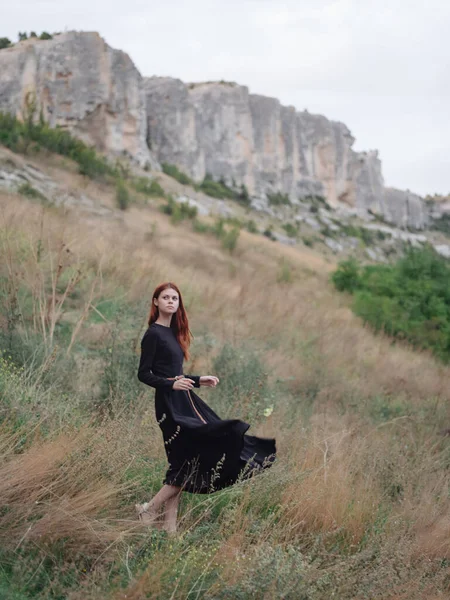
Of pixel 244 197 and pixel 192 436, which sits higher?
pixel 244 197

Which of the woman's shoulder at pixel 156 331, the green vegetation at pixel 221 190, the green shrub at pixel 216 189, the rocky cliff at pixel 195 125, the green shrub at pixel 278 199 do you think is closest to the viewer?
the woman's shoulder at pixel 156 331

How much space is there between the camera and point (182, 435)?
2963 mm

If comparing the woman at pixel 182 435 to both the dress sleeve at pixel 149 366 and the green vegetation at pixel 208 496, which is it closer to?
the dress sleeve at pixel 149 366

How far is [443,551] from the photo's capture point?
3211 millimetres

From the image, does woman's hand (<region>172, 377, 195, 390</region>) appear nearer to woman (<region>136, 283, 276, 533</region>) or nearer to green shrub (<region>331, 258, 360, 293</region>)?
woman (<region>136, 283, 276, 533</region>)

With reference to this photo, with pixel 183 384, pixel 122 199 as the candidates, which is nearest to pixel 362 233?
pixel 122 199

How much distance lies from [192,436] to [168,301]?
806mm

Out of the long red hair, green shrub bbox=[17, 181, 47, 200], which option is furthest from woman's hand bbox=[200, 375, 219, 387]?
green shrub bbox=[17, 181, 47, 200]

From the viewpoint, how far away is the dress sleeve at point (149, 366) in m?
3.04

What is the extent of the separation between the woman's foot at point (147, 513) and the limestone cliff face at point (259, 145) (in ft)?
152

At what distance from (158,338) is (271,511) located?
3.77 ft

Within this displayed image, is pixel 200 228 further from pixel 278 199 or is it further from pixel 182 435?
pixel 278 199

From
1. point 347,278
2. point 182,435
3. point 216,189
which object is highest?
point 216,189

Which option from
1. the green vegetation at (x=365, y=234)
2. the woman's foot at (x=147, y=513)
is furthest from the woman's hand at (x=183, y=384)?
the green vegetation at (x=365, y=234)
